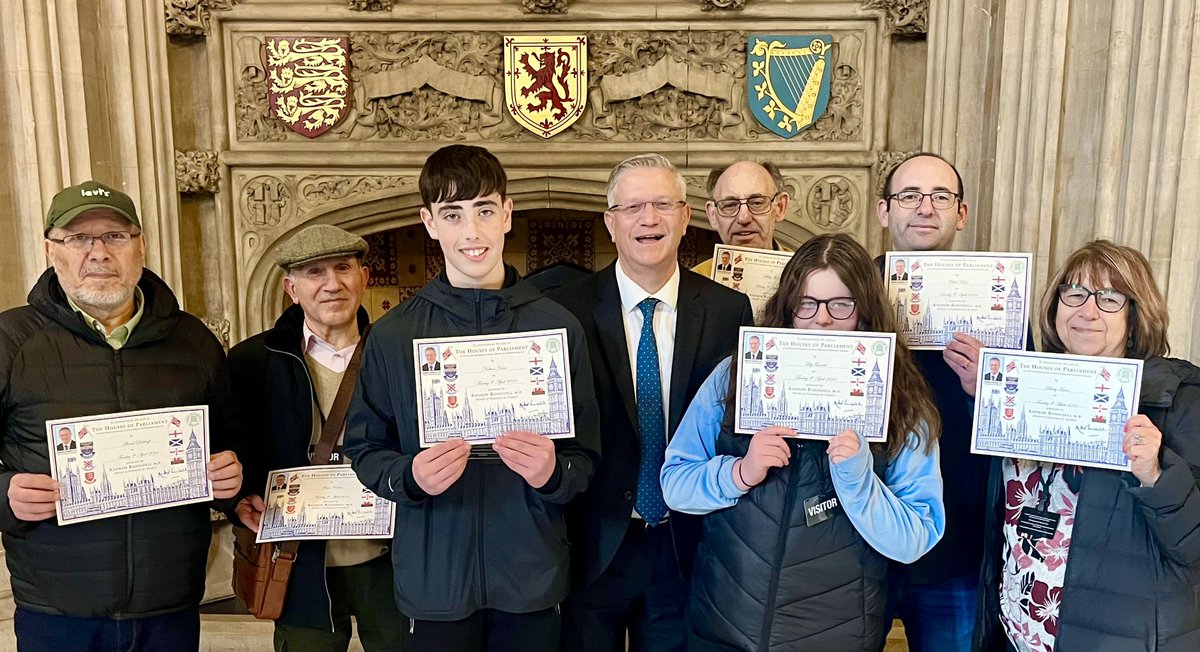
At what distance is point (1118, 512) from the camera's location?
4.95 feet

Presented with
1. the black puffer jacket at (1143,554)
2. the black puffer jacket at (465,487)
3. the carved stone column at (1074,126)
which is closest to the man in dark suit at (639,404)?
the black puffer jacket at (465,487)

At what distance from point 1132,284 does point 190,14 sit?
15.3 ft

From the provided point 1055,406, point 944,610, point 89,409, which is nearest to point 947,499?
point 944,610

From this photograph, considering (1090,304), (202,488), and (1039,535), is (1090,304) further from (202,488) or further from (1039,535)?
(202,488)

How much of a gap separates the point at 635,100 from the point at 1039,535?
333 centimetres

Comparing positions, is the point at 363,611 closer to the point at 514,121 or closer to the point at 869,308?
the point at 869,308

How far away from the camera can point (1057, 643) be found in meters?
1.55

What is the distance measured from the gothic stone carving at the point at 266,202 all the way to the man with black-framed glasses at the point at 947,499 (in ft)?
11.7

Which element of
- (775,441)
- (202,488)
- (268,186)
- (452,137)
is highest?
(452,137)

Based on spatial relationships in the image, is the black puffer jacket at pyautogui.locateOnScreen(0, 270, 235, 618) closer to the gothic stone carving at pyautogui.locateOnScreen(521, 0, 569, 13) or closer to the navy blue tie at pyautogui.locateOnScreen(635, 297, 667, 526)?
the navy blue tie at pyautogui.locateOnScreen(635, 297, 667, 526)

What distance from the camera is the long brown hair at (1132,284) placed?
1.57 metres

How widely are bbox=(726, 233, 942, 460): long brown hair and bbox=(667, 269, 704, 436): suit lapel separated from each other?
0.26 meters

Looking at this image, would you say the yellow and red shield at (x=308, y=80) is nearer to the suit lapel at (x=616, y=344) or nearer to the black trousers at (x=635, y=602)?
the suit lapel at (x=616, y=344)

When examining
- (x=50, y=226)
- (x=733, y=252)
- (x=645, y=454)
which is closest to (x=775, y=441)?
(x=645, y=454)
